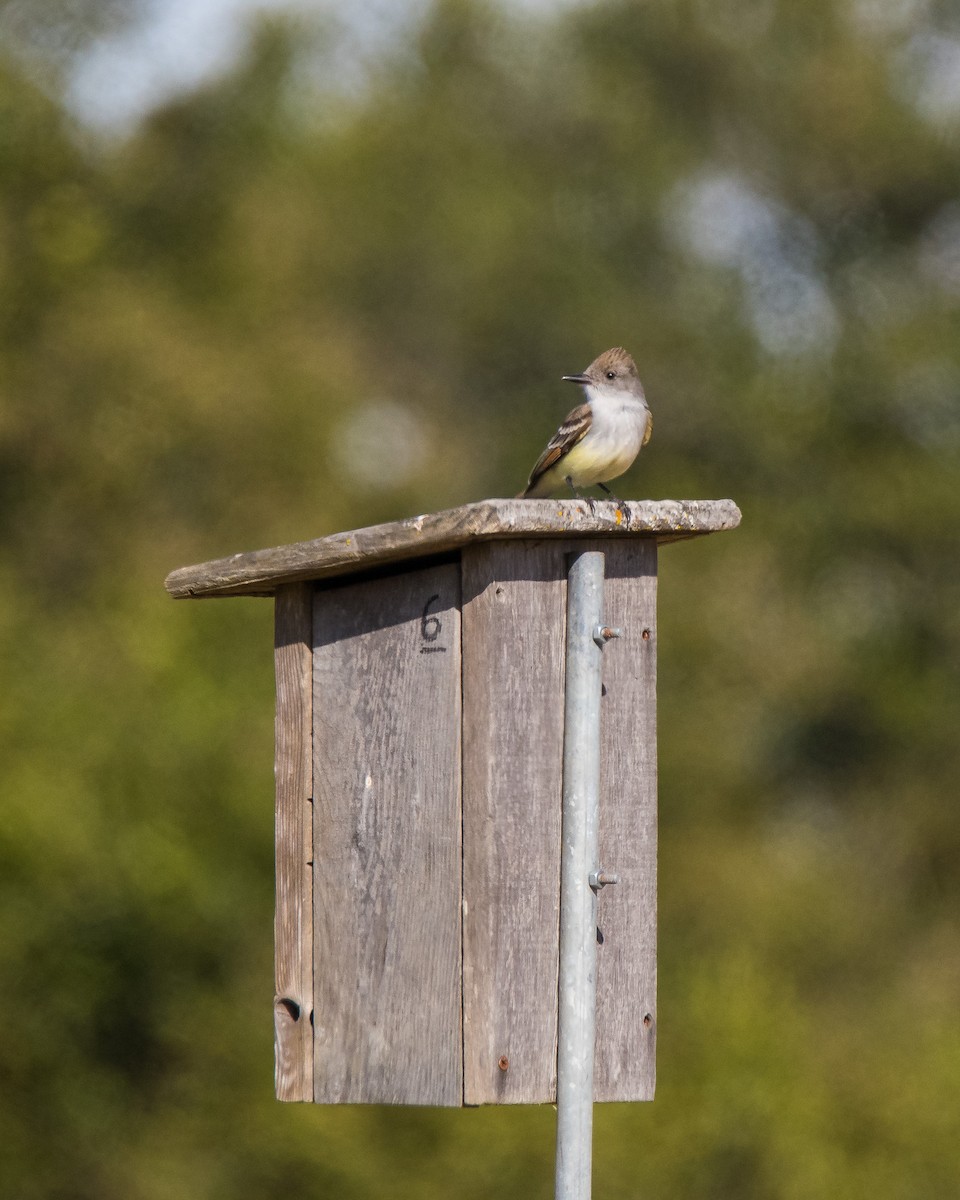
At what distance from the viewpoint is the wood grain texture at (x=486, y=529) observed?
14.9ft

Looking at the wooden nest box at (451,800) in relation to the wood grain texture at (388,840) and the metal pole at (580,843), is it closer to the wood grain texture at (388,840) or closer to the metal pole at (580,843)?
the wood grain texture at (388,840)

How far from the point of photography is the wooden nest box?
15.3ft

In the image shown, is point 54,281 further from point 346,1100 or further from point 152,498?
point 346,1100

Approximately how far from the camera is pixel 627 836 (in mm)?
4906

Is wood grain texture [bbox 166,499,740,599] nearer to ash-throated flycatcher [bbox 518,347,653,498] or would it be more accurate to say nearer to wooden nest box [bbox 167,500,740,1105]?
wooden nest box [bbox 167,500,740,1105]

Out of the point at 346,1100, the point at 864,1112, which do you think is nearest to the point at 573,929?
the point at 346,1100

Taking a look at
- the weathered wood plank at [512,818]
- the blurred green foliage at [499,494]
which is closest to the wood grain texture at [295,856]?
the weathered wood plank at [512,818]

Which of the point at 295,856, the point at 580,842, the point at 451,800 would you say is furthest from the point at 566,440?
the point at 580,842

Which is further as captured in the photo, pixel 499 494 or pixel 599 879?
pixel 499 494

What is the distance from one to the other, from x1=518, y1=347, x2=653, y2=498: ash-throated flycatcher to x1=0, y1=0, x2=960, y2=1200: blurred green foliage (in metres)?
5.61

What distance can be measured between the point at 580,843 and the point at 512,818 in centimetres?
25

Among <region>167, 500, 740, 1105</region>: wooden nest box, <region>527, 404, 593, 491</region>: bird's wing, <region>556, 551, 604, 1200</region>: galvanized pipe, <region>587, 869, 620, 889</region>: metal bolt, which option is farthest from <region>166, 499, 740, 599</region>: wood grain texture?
<region>527, 404, 593, 491</region>: bird's wing

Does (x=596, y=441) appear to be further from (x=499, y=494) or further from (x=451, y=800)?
(x=499, y=494)

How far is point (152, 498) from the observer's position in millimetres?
18281
